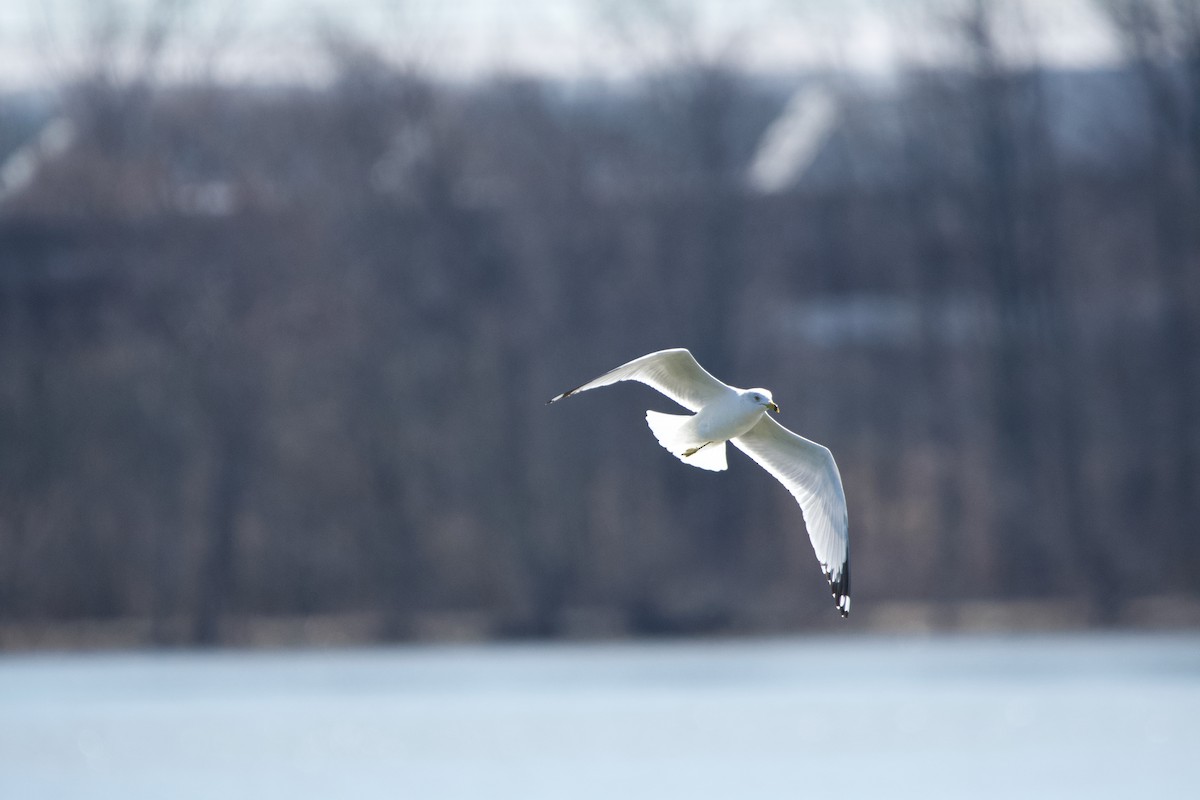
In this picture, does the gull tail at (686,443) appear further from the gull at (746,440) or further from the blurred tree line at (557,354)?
the blurred tree line at (557,354)

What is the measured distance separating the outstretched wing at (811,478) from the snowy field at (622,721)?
5.93m

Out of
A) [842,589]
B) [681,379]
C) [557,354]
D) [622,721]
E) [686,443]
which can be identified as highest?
[557,354]

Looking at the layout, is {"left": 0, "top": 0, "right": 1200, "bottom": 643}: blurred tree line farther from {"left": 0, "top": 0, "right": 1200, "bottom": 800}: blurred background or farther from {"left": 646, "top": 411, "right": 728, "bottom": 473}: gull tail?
{"left": 646, "top": 411, "right": 728, "bottom": 473}: gull tail

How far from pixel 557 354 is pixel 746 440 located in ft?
60.6

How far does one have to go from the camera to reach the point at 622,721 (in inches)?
890

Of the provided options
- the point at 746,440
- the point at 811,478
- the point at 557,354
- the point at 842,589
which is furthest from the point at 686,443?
the point at 557,354

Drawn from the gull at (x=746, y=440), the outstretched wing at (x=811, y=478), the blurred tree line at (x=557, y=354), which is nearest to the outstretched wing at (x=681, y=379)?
the gull at (x=746, y=440)

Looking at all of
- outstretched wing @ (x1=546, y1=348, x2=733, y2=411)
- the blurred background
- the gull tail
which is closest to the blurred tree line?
the blurred background

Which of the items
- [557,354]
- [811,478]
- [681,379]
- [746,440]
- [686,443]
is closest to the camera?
[686,443]

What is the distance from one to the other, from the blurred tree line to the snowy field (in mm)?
2201

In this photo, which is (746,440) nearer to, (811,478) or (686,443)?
(811,478)

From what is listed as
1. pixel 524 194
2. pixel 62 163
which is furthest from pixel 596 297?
pixel 62 163

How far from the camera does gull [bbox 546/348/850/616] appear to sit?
12.2m

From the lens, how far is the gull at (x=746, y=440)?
1221cm
